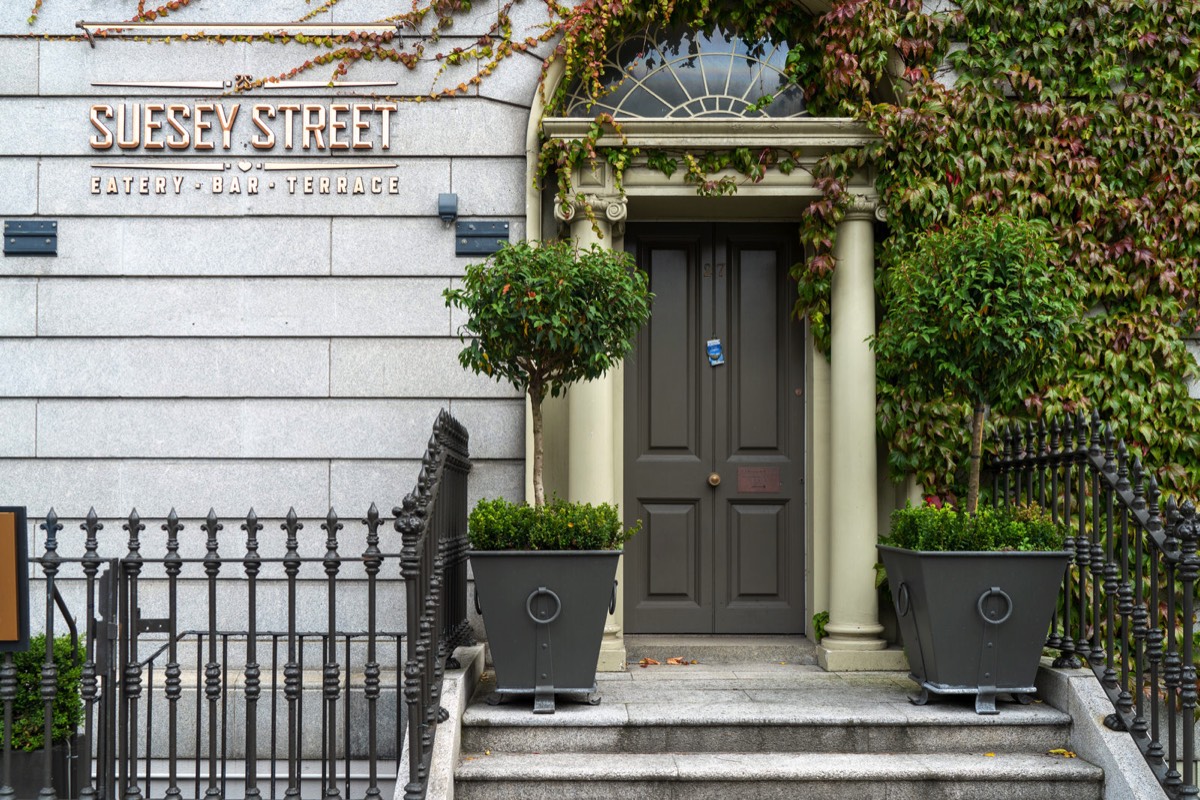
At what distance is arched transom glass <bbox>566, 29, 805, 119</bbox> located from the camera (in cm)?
768

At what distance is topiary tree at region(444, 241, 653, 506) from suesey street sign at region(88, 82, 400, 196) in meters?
1.83

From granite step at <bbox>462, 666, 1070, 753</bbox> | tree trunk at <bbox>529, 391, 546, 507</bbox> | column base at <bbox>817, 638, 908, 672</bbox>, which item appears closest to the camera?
granite step at <bbox>462, 666, 1070, 753</bbox>

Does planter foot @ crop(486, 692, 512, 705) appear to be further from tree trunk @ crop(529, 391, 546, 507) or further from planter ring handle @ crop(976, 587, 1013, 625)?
planter ring handle @ crop(976, 587, 1013, 625)

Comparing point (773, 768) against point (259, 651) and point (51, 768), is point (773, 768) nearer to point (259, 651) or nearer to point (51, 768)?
point (51, 768)

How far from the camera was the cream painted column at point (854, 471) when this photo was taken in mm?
7062

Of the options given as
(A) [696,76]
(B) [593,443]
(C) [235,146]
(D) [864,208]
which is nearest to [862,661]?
(B) [593,443]

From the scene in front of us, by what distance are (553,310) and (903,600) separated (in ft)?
7.91

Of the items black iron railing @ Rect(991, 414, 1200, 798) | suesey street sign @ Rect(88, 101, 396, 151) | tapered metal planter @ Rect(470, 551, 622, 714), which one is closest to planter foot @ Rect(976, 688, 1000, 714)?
black iron railing @ Rect(991, 414, 1200, 798)

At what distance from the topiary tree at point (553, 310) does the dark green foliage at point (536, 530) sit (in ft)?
0.88

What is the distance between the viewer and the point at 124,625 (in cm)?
496

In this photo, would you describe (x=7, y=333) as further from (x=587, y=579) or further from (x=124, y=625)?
(x=587, y=579)

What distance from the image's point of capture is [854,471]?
7.11m

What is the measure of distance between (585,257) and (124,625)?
2772 mm

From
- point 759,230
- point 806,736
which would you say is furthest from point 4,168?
point 806,736
